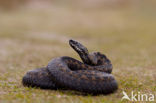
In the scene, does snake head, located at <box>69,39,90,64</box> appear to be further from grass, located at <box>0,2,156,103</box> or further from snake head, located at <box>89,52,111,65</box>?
grass, located at <box>0,2,156,103</box>

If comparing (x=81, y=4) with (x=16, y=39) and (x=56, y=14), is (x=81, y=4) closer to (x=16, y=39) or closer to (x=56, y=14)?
(x=56, y=14)

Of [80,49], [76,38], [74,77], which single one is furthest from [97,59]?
[76,38]

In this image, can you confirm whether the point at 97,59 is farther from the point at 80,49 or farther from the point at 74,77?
the point at 74,77

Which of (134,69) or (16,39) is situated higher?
(16,39)

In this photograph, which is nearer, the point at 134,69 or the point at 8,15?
the point at 134,69

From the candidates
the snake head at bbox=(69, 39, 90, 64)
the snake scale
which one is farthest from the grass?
the snake head at bbox=(69, 39, 90, 64)

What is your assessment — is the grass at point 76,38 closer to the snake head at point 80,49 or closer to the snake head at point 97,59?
the snake head at point 97,59

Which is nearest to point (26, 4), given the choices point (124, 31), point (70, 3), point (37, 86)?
point (70, 3)
